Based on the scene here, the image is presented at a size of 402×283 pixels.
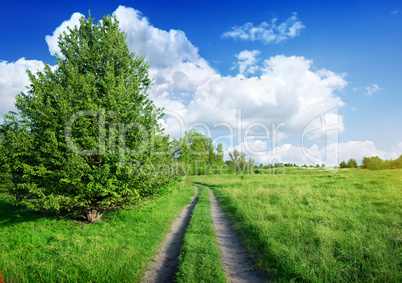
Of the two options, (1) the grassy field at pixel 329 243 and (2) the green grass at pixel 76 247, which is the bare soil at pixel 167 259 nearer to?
(2) the green grass at pixel 76 247

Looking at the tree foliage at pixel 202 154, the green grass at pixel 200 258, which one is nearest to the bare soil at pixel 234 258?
the green grass at pixel 200 258

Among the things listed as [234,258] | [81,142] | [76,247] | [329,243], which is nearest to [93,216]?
[76,247]

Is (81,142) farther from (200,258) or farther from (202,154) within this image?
(202,154)

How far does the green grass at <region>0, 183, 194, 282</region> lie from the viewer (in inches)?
258

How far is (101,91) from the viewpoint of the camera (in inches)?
499

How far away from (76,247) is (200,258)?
537cm

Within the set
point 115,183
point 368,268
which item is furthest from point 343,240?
point 115,183

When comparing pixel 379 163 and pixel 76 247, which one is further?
pixel 379 163

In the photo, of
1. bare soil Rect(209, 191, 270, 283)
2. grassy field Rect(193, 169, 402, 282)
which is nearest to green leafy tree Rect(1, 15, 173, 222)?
bare soil Rect(209, 191, 270, 283)

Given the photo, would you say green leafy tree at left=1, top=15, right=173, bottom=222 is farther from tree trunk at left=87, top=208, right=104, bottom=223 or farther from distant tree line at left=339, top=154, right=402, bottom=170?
distant tree line at left=339, top=154, right=402, bottom=170

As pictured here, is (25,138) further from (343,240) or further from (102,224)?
(343,240)

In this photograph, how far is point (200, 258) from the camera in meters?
7.46

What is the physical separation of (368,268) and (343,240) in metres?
1.70

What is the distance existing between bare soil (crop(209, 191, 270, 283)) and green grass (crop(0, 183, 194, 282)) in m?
3.06
